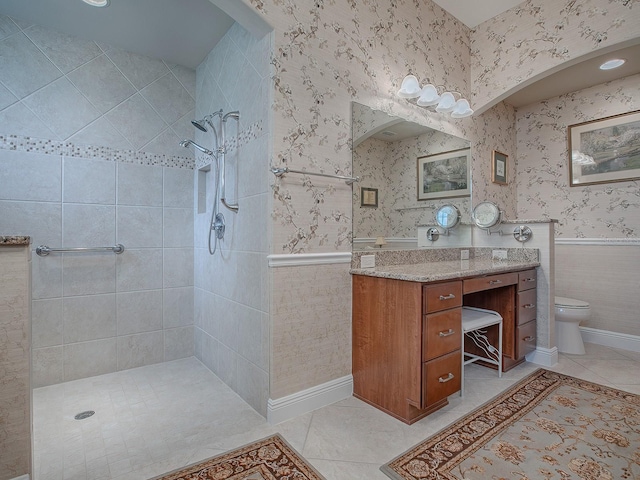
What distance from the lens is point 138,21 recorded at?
2.20 metres

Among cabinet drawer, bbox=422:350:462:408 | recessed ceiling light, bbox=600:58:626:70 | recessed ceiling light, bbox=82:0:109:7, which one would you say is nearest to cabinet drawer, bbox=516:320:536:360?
cabinet drawer, bbox=422:350:462:408

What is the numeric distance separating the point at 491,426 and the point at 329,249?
125 centimetres

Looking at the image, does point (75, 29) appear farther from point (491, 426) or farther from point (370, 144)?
point (491, 426)

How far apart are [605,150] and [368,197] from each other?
2.57 metres

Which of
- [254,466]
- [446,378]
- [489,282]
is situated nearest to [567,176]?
[489,282]

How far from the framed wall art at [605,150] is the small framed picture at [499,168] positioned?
599 mm

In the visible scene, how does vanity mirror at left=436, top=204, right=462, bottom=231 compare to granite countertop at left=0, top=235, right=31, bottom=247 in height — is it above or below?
above

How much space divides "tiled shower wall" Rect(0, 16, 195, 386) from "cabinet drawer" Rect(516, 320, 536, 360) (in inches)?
103

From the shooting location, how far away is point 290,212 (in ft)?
5.93

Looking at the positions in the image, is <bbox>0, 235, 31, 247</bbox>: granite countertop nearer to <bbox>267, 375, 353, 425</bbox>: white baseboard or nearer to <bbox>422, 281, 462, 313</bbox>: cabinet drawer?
<bbox>267, 375, 353, 425</bbox>: white baseboard

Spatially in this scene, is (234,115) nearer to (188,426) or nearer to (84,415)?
(188,426)

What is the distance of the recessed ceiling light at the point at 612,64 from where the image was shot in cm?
270

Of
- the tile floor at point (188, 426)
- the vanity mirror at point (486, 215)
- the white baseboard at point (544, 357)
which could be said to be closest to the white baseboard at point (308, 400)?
the tile floor at point (188, 426)

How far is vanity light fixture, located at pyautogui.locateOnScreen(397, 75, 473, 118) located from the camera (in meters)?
2.36
